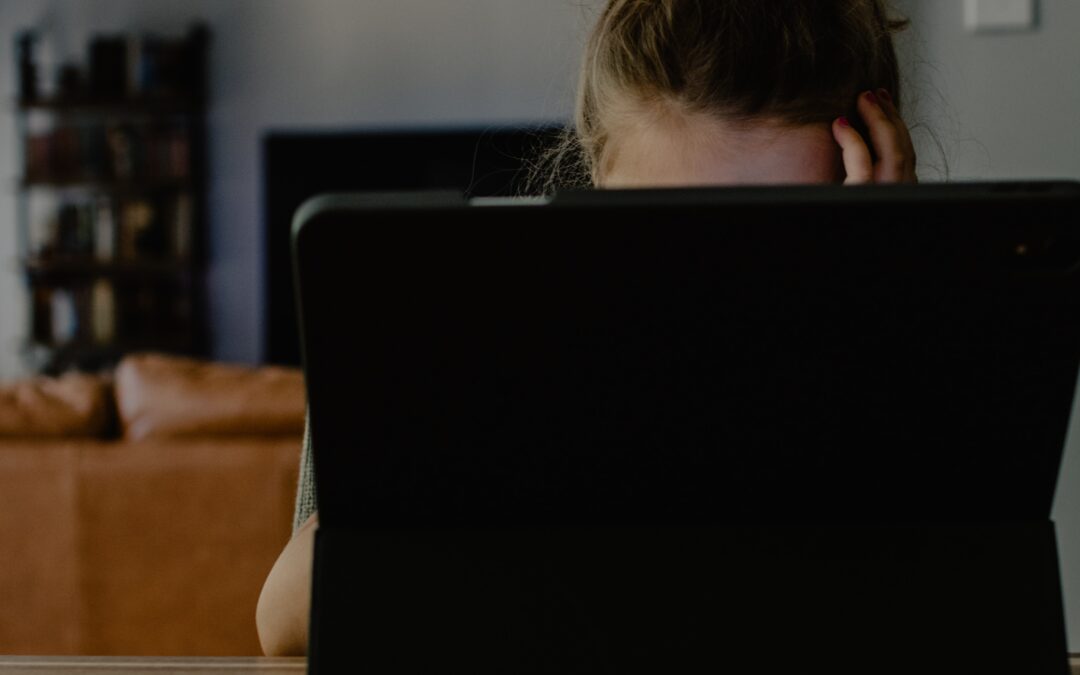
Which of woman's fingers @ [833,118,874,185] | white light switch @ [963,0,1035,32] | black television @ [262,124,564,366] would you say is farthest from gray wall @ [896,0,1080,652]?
black television @ [262,124,564,366]

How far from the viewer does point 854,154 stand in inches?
22.1

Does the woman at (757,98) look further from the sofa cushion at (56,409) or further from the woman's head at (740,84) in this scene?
the sofa cushion at (56,409)

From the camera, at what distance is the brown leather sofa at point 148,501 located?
1771 millimetres

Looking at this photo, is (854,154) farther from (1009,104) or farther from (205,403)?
(205,403)

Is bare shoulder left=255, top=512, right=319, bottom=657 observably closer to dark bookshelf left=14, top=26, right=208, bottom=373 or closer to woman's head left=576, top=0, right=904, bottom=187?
woman's head left=576, top=0, right=904, bottom=187

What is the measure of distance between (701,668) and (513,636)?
0.19 feet

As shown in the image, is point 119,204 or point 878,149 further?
point 119,204

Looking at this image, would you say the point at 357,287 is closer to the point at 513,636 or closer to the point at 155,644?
the point at 513,636

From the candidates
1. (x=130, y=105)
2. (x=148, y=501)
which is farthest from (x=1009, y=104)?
(x=130, y=105)

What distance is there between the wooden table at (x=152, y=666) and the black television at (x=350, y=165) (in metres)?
3.82

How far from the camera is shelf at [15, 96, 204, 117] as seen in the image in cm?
Result: 445

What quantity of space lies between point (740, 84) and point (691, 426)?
34 centimetres

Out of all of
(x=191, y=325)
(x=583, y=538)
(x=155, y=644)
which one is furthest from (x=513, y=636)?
(x=191, y=325)

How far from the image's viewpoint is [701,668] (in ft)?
1.05
